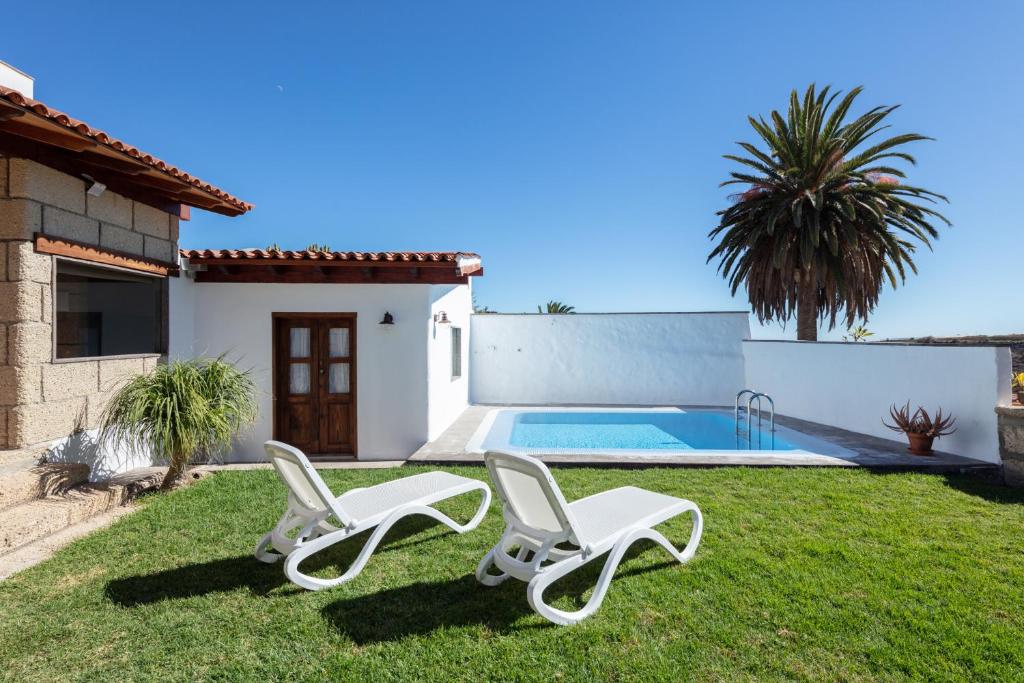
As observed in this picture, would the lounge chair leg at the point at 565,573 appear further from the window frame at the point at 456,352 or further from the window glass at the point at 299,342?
the window frame at the point at 456,352

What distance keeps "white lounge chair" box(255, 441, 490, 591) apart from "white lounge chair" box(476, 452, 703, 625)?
1022mm

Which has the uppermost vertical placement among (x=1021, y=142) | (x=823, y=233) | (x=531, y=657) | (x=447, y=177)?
(x=447, y=177)

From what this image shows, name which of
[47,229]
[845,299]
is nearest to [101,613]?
[47,229]

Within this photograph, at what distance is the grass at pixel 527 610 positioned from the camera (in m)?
3.08

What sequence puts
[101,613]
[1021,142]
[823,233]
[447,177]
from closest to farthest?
[101,613]
[1021,142]
[823,233]
[447,177]

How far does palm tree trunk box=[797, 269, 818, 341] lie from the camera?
664 inches

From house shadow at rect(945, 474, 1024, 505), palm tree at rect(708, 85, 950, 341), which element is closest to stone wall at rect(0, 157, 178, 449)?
house shadow at rect(945, 474, 1024, 505)

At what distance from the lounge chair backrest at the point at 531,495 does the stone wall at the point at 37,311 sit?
5.83 m

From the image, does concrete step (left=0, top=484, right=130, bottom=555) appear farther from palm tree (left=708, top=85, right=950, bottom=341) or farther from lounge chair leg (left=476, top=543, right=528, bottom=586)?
palm tree (left=708, top=85, right=950, bottom=341)

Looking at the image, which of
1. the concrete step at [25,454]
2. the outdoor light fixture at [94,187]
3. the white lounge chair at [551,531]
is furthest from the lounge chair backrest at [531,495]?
the outdoor light fixture at [94,187]

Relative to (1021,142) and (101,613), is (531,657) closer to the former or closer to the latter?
(101,613)

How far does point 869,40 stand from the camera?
490 inches

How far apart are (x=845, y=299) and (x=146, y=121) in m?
21.6

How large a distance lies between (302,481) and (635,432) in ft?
34.4
